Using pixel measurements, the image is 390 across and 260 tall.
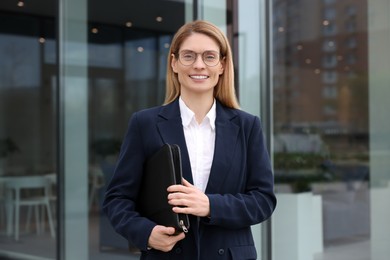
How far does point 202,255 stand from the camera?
1484 millimetres

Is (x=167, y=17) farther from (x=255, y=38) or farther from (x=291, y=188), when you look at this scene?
(x=291, y=188)

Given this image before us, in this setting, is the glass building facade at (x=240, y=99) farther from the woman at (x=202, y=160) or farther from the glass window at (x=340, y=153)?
the woman at (x=202, y=160)

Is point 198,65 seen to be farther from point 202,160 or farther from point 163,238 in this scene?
point 163,238

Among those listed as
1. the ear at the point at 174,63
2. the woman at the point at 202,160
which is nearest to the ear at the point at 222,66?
the woman at the point at 202,160

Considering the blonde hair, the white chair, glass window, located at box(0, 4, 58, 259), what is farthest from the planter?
the white chair

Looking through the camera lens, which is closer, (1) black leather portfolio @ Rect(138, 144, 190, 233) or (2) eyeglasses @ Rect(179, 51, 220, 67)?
(1) black leather portfolio @ Rect(138, 144, 190, 233)

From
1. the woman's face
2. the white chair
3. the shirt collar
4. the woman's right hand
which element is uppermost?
the woman's face

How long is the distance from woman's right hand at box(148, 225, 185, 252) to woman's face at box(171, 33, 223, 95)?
35 centimetres

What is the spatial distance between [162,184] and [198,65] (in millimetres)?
301

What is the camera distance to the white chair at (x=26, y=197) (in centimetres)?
663

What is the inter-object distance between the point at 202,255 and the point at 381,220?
10.1 feet

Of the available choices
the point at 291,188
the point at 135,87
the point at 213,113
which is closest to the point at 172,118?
the point at 213,113

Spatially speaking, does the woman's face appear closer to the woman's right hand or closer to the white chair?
the woman's right hand

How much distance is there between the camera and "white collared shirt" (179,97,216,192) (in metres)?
1.51
